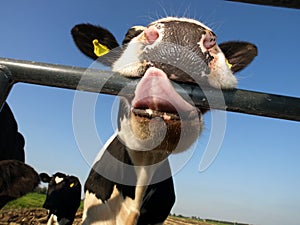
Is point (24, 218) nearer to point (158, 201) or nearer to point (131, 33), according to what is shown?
point (158, 201)

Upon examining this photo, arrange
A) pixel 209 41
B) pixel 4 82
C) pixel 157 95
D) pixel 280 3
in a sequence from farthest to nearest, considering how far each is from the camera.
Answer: pixel 209 41 < pixel 157 95 < pixel 4 82 < pixel 280 3

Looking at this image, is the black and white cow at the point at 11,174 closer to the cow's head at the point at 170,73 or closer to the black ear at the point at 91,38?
the black ear at the point at 91,38

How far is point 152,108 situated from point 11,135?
348 cm

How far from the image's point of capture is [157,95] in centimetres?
155

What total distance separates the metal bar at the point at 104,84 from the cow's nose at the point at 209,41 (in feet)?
1.86

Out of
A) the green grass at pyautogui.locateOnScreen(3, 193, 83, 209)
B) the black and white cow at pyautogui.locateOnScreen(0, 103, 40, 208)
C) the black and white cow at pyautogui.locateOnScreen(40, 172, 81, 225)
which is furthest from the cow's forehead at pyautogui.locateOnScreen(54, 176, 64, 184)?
the green grass at pyautogui.locateOnScreen(3, 193, 83, 209)

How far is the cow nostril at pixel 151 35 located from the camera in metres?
1.85

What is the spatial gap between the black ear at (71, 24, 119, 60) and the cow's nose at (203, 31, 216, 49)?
4.27ft

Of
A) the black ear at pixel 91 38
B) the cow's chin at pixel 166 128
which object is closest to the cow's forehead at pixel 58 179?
the black ear at pixel 91 38

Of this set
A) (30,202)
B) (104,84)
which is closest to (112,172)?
(104,84)

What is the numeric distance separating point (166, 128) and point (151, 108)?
0.24 metres

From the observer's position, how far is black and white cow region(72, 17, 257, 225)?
1646 mm

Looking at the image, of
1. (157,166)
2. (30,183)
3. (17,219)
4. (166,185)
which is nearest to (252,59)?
(157,166)

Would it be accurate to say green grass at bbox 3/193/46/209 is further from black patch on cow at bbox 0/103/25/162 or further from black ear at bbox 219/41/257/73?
black ear at bbox 219/41/257/73
